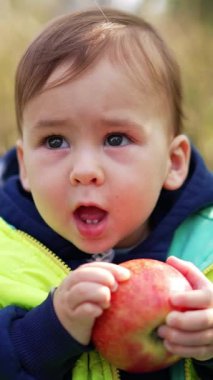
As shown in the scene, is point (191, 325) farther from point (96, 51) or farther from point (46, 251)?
point (96, 51)

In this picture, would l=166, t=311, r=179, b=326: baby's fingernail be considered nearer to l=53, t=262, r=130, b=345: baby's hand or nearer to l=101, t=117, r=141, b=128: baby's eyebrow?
l=53, t=262, r=130, b=345: baby's hand

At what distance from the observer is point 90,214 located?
1.85 m

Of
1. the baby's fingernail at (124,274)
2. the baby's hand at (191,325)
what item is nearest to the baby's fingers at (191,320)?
the baby's hand at (191,325)

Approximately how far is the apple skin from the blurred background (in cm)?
324

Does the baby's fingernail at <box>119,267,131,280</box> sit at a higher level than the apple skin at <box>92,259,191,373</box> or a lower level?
higher

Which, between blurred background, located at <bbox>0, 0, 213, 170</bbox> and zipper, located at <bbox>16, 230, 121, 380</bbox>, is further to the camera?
blurred background, located at <bbox>0, 0, 213, 170</bbox>

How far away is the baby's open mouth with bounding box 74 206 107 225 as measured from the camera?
6.05 ft

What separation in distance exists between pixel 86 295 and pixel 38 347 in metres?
0.21

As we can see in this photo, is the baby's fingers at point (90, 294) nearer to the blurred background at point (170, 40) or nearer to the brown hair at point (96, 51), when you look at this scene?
the brown hair at point (96, 51)

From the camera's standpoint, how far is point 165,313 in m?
1.56

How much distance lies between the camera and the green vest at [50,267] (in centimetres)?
177

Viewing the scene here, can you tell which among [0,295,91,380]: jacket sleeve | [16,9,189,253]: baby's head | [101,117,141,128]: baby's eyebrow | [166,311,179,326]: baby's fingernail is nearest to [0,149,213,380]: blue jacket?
[0,295,91,380]: jacket sleeve

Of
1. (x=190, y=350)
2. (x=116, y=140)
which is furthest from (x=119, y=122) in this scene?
(x=190, y=350)

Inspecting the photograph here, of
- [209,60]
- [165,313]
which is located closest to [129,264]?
[165,313]
